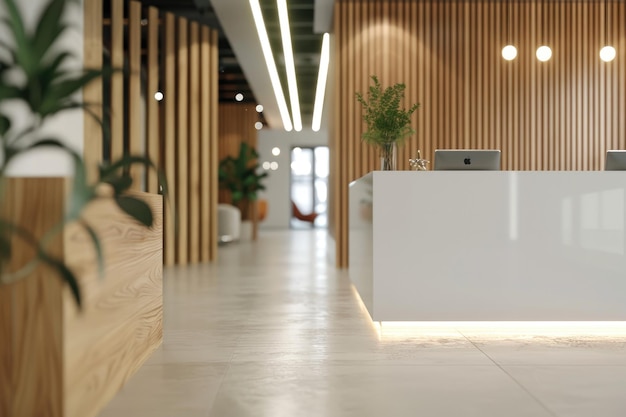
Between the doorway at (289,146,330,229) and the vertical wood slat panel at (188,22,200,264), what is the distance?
12.1 m

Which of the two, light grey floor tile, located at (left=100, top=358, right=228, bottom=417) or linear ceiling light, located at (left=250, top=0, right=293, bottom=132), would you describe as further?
linear ceiling light, located at (left=250, top=0, right=293, bottom=132)

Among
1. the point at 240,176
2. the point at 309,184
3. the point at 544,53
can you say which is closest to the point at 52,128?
the point at 544,53

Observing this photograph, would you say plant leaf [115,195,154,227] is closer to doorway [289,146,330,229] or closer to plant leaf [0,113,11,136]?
plant leaf [0,113,11,136]

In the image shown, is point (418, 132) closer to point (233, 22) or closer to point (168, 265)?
point (233, 22)

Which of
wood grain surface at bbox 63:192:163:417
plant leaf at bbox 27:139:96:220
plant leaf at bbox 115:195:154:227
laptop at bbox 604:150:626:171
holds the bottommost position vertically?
wood grain surface at bbox 63:192:163:417

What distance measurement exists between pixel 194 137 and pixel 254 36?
1761mm

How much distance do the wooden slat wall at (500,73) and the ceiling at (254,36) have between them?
85 cm

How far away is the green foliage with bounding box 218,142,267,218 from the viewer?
45.8ft

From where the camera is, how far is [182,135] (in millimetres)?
7953

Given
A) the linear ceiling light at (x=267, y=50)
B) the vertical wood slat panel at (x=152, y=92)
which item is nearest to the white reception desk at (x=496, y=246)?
the linear ceiling light at (x=267, y=50)

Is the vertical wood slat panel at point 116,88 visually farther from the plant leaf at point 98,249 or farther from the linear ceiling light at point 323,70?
the plant leaf at point 98,249

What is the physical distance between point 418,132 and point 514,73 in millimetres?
1242

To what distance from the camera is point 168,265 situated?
7719 millimetres

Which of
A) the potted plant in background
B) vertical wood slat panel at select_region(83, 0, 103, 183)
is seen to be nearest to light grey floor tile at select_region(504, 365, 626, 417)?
vertical wood slat panel at select_region(83, 0, 103, 183)
